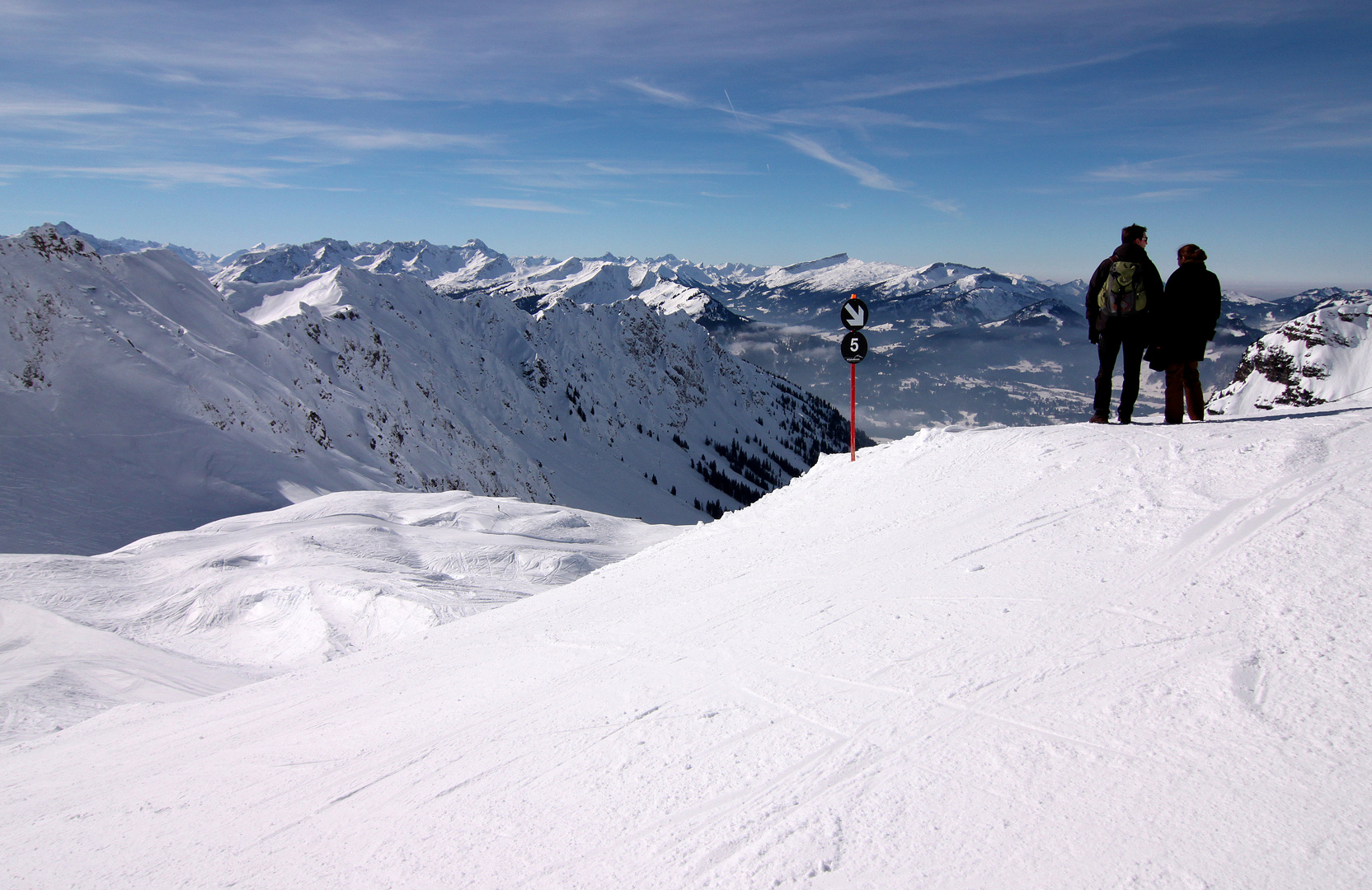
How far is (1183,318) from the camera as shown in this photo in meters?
9.87

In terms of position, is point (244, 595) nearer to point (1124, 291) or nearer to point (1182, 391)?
point (1124, 291)

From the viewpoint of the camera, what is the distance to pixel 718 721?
182 inches

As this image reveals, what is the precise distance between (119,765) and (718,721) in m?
6.23

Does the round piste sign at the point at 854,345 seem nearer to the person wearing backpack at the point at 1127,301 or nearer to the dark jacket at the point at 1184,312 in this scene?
the person wearing backpack at the point at 1127,301

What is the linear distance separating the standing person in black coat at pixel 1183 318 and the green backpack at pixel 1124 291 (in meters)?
0.33

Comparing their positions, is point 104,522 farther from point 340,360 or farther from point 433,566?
point 340,360

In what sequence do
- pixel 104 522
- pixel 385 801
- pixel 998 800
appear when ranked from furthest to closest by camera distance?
pixel 104 522
pixel 385 801
pixel 998 800

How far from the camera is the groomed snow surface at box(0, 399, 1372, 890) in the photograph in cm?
328

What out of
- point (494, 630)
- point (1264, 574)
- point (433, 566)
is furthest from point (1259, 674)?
point (433, 566)

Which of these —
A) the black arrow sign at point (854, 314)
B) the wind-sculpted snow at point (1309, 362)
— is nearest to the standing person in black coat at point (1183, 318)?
the black arrow sign at point (854, 314)

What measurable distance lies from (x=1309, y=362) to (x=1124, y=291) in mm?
130832

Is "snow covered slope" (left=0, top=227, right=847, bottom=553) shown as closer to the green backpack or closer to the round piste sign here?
the round piste sign

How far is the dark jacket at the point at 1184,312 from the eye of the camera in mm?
9797

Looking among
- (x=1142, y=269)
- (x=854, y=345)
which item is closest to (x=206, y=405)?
(x=854, y=345)
